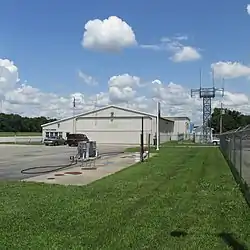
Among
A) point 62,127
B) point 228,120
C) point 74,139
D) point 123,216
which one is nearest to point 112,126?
point 62,127

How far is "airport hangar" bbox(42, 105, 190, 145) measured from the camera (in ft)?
241

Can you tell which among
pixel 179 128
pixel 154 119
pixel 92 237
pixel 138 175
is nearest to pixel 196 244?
pixel 92 237

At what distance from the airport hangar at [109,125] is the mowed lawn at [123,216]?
2305 inches

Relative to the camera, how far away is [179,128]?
354ft

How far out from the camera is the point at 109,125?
7512 centimetres

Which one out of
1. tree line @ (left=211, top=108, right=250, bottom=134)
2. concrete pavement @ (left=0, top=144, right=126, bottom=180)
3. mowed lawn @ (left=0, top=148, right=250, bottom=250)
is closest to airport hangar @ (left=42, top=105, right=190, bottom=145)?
concrete pavement @ (left=0, top=144, right=126, bottom=180)

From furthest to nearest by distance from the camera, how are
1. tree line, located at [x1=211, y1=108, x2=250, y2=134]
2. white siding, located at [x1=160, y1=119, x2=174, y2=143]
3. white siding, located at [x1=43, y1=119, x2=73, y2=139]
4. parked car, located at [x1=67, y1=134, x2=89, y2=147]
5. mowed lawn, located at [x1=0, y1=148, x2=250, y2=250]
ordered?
tree line, located at [x1=211, y1=108, x2=250, y2=134] → white siding, located at [x1=160, y1=119, x2=174, y2=143] → white siding, located at [x1=43, y1=119, x2=73, y2=139] → parked car, located at [x1=67, y1=134, x2=89, y2=147] → mowed lawn, located at [x1=0, y1=148, x2=250, y2=250]

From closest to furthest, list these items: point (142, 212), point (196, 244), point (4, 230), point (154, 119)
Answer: point (196, 244), point (4, 230), point (142, 212), point (154, 119)

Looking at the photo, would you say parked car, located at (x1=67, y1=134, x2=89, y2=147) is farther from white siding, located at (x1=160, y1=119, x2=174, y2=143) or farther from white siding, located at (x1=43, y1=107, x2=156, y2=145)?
white siding, located at (x1=160, y1=119, x2=174, y2=143)

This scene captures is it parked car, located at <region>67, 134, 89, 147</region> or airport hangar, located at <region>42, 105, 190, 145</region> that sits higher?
airport hangar, located at <region>42, 105, 190, 145</region>

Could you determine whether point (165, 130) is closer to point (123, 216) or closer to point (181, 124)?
point (181, 124)

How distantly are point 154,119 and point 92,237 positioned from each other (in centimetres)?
6561

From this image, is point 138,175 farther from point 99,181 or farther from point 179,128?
point 179,128

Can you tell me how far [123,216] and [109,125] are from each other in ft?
217
